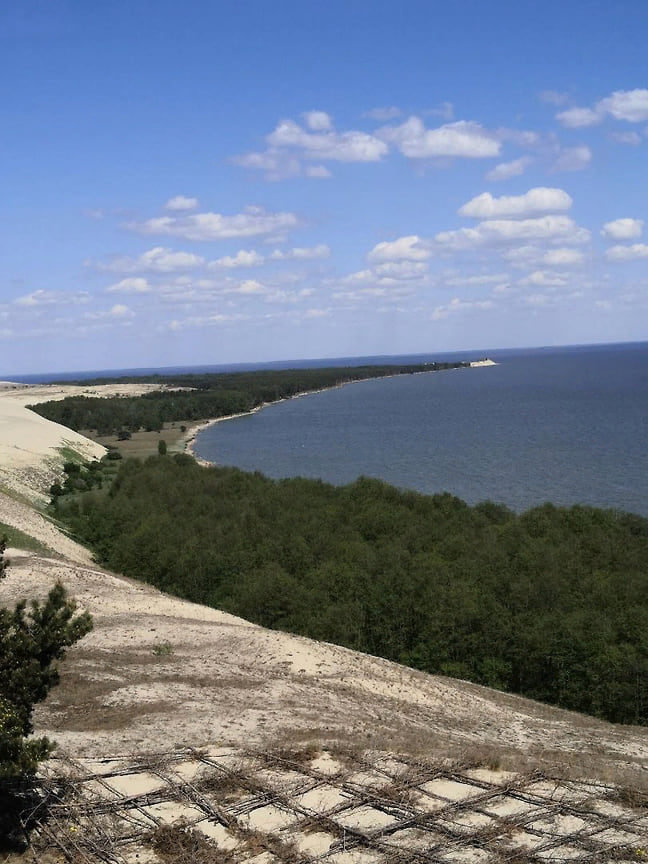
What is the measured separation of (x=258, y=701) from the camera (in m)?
17.5

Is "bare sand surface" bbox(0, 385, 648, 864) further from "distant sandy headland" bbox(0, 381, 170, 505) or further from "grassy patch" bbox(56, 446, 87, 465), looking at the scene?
"grassy patch" bbox(56, 446, 87, 465)

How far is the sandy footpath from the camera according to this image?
15.1 metres

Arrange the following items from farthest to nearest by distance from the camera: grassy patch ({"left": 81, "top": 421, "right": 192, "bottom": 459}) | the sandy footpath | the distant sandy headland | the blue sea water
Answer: grassy patch ({"left": 81, "top": 421, "right": 192, "bottom": 459}) → the blue sea water → the distant sandy headland → the sandy footpath

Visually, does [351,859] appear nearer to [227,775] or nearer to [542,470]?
[227,775]

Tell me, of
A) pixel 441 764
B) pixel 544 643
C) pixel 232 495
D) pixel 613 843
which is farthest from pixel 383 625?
pixel 232 495

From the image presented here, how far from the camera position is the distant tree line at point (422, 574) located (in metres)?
26.4

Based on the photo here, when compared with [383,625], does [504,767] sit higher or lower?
higher

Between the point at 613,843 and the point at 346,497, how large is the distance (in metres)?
36.6

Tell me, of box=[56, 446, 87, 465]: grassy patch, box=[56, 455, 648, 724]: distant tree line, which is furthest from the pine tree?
box=[56, 446, 87, 465]: grassy patch

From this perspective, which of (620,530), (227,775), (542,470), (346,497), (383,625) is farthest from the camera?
(542,470)

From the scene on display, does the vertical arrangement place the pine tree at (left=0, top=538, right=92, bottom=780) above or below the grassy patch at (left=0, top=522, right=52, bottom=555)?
above

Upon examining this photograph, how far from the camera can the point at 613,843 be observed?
420 inches

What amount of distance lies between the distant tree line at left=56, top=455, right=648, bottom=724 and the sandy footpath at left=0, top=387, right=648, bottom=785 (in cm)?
362

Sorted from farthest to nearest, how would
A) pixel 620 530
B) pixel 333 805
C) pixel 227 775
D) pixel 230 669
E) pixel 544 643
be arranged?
1. pixel 620 530
2. pixel 544 643
3. pixel 230 669
4. pixel 227 775
5. pixel 333 805
